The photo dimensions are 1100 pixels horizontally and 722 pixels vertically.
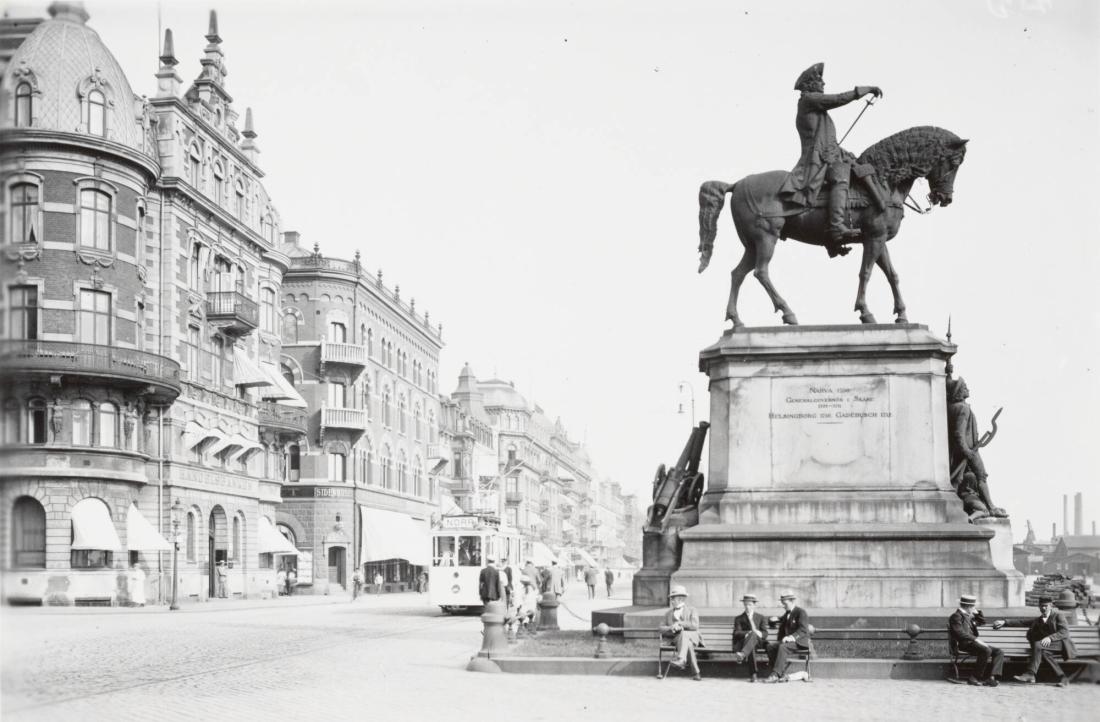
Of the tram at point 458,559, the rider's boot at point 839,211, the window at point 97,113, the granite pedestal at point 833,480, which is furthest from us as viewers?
the window at point 97,113

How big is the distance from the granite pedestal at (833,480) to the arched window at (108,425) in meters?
29.9

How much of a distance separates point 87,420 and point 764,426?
3052 cm

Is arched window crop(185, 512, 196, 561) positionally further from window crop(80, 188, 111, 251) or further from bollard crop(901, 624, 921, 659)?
bollard crop(901, 624, 921, 659)

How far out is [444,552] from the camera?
39.8 metres

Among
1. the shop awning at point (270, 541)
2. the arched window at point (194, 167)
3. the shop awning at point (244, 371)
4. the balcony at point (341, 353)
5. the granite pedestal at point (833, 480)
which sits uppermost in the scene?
the arched window at point (194, 167)

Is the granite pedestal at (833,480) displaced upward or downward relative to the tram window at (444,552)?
upward

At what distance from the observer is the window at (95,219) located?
4166 centimetres

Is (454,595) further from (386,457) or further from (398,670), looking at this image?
(386,457)

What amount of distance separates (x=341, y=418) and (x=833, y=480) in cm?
5199

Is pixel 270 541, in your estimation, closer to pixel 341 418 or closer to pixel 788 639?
pixel 341 418

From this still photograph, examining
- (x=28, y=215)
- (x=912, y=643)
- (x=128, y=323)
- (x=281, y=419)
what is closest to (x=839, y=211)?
(x=912, y=643)

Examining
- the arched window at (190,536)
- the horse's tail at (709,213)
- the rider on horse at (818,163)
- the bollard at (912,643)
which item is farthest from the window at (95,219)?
the bollard at (912,643)

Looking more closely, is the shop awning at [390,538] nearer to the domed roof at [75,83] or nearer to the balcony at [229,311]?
the balcony at [229,311]

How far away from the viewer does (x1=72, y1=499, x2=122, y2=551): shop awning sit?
133ft
